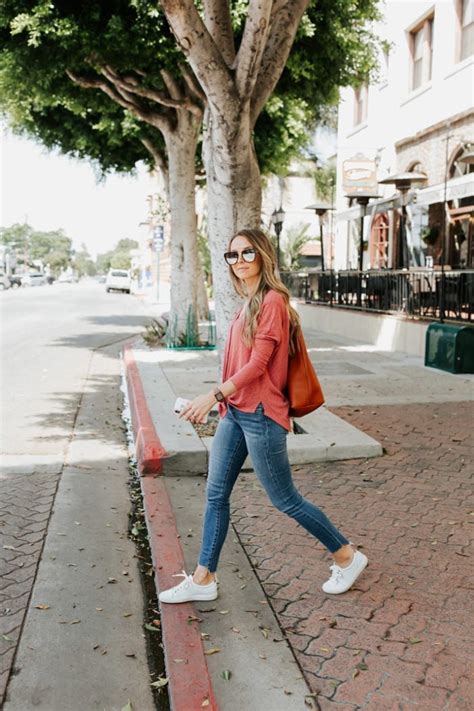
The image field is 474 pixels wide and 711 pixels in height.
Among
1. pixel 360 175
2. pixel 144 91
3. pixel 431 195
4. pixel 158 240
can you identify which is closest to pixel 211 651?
pixel 144 91

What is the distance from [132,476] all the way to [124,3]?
872cm

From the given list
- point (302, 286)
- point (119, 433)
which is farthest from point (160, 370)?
point (302, 286)

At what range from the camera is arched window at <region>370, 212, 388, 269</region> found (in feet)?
78.4

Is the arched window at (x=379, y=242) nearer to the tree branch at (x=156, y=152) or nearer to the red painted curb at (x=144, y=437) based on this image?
the tree branch at (x=156, y=152)

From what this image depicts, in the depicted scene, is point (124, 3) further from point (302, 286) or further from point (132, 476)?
point (302, 286)

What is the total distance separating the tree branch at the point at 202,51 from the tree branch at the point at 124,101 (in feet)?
25.7

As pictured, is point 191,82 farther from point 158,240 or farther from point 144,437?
point 158,240

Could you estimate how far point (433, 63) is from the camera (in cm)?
1958

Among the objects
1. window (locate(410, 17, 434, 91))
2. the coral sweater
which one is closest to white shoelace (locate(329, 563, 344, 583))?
the coral sweater

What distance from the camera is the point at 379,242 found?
2456 centimetres

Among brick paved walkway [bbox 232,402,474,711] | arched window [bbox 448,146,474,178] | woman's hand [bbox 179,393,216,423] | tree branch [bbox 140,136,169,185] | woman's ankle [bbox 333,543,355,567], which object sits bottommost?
brick paved walkway [bbox 232,402,474,711]

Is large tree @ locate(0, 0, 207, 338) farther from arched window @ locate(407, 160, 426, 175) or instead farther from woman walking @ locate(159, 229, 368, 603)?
woman walking @ locate(159, 229, 368, 603)

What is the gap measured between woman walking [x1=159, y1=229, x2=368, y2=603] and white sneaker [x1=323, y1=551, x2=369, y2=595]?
0.24 m

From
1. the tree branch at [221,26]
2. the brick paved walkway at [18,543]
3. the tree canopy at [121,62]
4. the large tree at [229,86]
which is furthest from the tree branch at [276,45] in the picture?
the tree canopy at [121,62]
